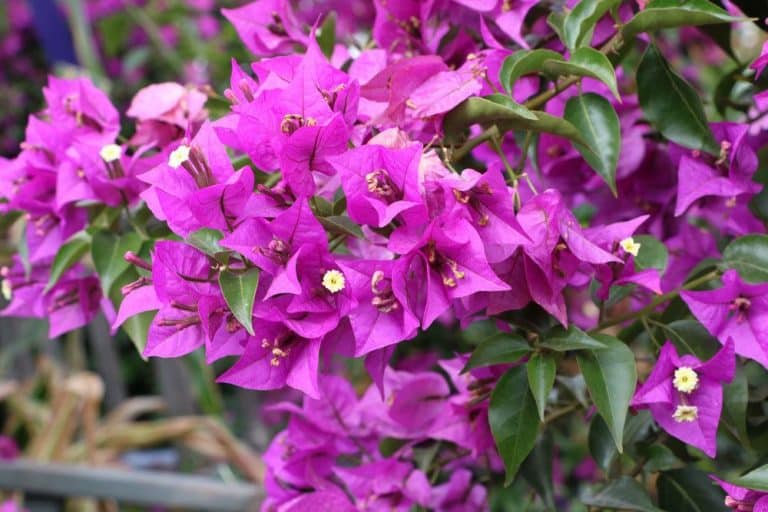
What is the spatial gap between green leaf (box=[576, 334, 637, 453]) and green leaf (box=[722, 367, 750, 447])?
7 centimetres

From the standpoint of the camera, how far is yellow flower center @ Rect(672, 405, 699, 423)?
0.46m

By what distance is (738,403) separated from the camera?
489 millimetres

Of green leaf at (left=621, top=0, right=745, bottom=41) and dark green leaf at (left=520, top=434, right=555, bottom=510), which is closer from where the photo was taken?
green leaf at (left=621, top=0, right=745, bottom=41)

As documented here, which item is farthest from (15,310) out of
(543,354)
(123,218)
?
(543,354)

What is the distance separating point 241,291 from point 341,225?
0.06 meters

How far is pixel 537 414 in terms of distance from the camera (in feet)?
1.60

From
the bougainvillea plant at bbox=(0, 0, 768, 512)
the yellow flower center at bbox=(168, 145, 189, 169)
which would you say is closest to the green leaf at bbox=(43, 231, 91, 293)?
the bougainvillea plant at bbox=(0, 0, 768, 512)

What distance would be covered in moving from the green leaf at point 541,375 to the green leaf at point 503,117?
0.12m

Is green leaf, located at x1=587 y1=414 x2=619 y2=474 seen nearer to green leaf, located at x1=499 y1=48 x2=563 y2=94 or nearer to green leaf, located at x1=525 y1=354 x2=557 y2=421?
green leaf, located at x1=525 y1=354 x2=557 y2=421

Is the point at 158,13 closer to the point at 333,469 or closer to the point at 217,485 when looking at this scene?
the point at 217,485

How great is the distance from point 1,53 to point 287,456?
2323mm

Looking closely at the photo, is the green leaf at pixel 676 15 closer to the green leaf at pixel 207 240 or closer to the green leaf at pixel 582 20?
the green leaf at pixel 582 20

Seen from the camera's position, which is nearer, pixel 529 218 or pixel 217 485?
pixel 529 218

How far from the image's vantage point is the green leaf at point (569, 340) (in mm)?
463
